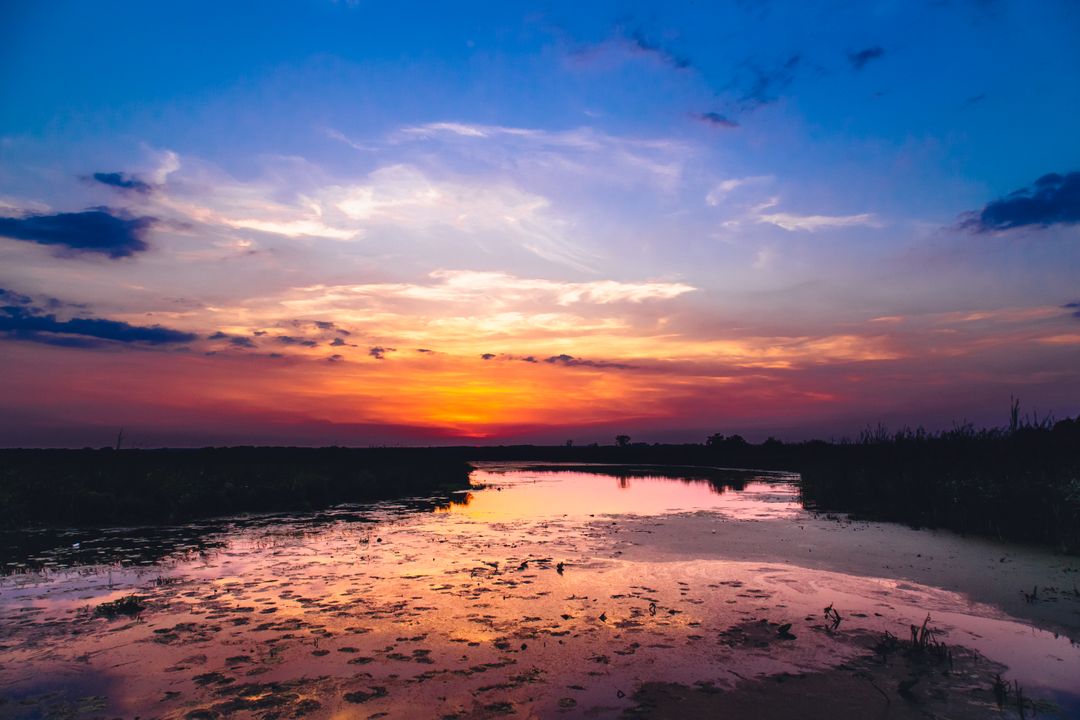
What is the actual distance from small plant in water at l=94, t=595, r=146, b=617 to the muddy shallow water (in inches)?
8.8

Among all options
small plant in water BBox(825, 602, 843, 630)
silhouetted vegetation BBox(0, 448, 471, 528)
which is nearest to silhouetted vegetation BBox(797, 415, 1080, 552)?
small plant in water BBox(825, 602, 843, 630)

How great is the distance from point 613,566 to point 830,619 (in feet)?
16.2

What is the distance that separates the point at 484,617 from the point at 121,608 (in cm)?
583

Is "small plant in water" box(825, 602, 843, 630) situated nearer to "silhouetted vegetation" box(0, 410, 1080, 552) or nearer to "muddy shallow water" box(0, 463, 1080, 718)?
"muddy shallow water" box(0, 463, 1080, 718)

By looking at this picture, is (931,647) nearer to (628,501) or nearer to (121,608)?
(121,608)

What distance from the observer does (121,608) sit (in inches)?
378

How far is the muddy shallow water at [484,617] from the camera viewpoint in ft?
21.6

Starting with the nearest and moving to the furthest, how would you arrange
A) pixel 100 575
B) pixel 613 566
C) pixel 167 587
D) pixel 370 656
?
pixel 370 656
pixel 167 587
pixel 100 575
pixel 613 566

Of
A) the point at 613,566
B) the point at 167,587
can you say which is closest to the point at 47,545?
the point at 167,587

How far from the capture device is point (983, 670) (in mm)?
7145

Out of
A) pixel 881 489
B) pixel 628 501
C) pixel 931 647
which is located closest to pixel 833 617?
pixel 931 647

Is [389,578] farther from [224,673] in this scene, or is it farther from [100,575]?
[100,575]

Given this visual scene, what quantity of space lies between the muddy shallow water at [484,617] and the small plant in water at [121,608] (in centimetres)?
22

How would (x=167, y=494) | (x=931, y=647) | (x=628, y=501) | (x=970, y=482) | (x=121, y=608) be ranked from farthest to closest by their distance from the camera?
1. (x=628, y=501)
2. (x=167, y=494)
3. (x=970, y=482)
4. (x=121, y=608)
5. (x=931, y=647)
